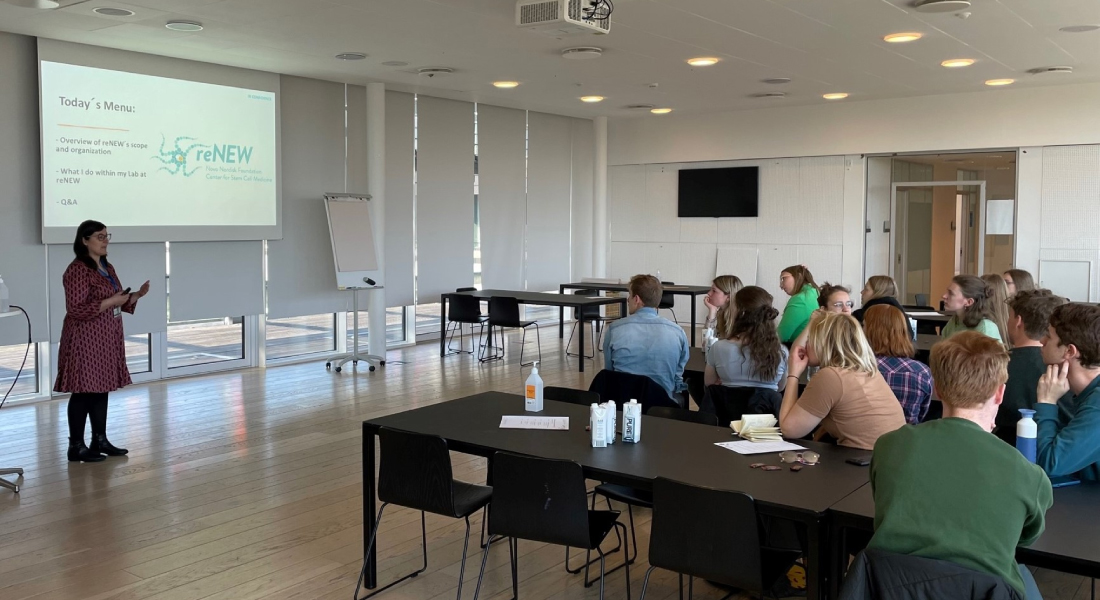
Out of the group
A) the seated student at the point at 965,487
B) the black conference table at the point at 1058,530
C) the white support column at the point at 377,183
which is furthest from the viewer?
the white support column at the point at 377,183

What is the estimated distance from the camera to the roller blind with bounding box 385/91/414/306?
10789 millimetres

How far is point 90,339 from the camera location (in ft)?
19.0

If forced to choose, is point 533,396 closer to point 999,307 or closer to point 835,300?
point 835,300

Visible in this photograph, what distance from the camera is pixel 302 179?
9852mm

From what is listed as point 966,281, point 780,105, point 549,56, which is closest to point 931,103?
point 780,105

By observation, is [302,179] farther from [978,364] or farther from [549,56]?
[978,364]

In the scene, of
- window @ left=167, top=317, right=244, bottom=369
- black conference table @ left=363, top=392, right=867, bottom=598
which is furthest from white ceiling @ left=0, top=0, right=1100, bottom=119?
black conference table @ left=363, top=392, right=867, bottom=598

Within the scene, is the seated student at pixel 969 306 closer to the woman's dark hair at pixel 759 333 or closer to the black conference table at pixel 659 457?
the woman's dark hair at pixel 759 333

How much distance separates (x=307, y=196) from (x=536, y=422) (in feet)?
22.2

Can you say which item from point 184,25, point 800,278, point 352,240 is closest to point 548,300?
point 352,240

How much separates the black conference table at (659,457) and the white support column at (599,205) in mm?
9231

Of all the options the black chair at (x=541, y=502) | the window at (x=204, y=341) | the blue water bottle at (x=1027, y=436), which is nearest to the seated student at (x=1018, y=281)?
the blue water bottle at (x=1027, y=436)

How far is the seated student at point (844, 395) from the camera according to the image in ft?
11.1

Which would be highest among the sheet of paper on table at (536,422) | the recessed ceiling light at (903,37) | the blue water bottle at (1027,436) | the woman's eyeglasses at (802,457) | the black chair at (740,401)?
the recessed ceiling light at (903,37)
